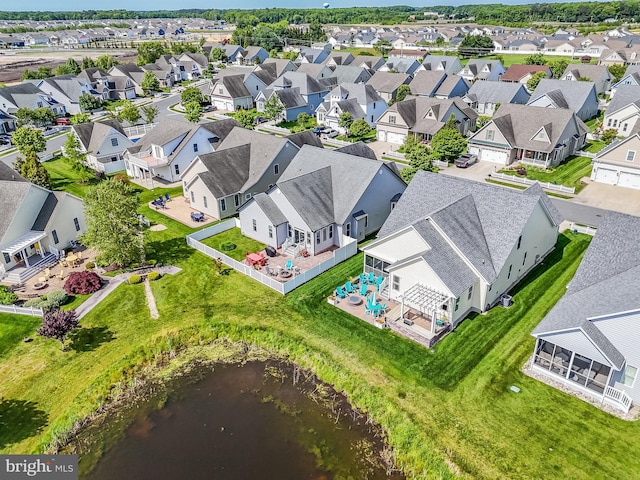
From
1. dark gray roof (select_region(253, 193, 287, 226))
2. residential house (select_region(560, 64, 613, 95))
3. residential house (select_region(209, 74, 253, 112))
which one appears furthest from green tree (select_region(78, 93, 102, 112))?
residential house (select_region(560, 64, 613, 95))

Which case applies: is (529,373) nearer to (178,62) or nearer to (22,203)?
(22,203)

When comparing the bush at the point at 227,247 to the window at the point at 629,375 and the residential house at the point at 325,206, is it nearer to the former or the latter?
the residential house at the point at 325,206

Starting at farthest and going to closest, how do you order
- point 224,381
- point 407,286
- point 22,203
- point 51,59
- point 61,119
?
point 51,59
point 61,119
point 22,203
point 407,286
point 224,381

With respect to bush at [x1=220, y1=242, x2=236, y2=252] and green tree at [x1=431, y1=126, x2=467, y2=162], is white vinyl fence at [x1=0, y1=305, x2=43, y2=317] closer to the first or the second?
bush at [x1=220, y1=242, x2=236, y2=252]

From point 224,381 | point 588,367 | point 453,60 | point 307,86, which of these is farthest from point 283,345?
point 453,60

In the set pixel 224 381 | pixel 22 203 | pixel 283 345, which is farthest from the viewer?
pixel 22 203

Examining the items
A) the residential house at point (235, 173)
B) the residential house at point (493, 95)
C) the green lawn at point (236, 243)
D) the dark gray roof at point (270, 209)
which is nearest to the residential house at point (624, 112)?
the residential house at point (493, 95)
